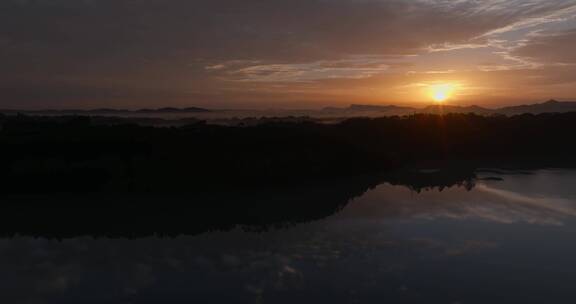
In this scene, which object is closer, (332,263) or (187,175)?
(332,263)

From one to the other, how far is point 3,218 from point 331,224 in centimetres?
1143

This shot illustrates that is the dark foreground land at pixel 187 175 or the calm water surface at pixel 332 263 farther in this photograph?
the dark foreground land at pixel 187 175

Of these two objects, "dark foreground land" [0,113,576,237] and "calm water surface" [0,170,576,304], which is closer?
"calm water surface" [0,170,576,304]

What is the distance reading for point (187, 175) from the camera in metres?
21.2

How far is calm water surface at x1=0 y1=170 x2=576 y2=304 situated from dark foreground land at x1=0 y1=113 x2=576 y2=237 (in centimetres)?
186

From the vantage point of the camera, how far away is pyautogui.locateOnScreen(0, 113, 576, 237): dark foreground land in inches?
644

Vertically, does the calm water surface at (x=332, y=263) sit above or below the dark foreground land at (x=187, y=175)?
below

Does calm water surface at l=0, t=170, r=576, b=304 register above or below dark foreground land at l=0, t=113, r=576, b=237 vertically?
below

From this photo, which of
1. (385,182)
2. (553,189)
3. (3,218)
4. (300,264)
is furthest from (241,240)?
(553,189)

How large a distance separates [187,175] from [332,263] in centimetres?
1130

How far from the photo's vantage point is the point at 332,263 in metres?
11.6

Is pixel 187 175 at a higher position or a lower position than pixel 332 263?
higher

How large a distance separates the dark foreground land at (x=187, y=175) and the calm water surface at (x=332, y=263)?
186 cm

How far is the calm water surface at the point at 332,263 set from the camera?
981 cm
